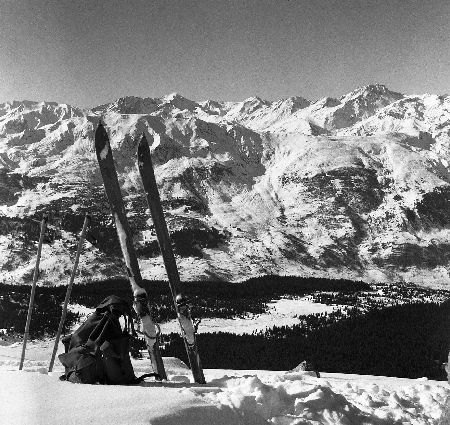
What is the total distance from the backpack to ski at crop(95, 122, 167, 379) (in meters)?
1.54

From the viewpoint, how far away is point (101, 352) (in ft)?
26.0

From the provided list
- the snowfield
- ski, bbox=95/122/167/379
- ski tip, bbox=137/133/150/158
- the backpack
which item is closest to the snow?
→ ski, bbox=95/122/167/379

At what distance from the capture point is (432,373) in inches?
2908

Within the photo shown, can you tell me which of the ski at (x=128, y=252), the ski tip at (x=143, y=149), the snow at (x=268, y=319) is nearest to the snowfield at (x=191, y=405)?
the ski at (x=128, y=252)

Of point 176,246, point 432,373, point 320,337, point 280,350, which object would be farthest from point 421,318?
point 176,246

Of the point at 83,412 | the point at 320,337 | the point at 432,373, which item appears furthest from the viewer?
the point at 320,337

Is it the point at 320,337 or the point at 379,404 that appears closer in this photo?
the point at 379,404

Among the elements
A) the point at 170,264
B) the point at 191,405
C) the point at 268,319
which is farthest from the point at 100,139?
the point at 268,319

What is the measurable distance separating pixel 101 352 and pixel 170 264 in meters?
4.16

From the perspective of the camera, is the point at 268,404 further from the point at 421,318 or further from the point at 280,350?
the point at 421,318

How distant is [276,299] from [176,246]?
7106 centimetres

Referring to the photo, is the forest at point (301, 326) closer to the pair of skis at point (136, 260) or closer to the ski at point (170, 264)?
the pair of skis at point (136, 260)

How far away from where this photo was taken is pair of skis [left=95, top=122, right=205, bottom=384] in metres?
10.6

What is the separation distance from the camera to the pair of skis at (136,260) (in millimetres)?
10555
